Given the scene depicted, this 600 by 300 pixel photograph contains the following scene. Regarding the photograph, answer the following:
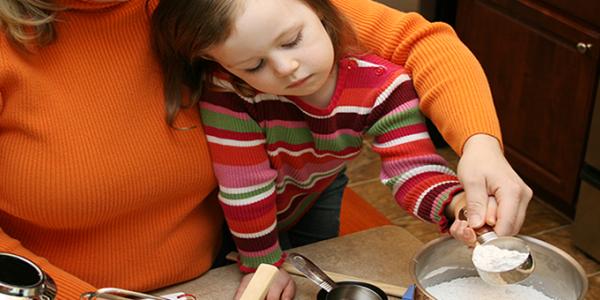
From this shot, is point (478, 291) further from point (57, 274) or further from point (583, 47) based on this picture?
point (583, 47)

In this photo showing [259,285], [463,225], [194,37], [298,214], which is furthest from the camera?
[298,214]

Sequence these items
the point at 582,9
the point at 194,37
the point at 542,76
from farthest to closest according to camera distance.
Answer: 1. the point at 542,76
2. the point at 582,9
3. the point at 194,37

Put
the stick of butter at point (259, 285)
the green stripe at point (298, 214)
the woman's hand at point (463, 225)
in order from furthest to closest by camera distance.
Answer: the green stripe at point (298, 214)
the woman's hand at point (463, 225)
the stick of butter at point (259, 285)

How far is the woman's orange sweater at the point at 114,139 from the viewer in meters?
1.07

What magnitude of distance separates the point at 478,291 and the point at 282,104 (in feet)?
1.13

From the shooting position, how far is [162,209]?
1.19 meters

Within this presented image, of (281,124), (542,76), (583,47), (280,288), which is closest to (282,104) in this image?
(281,124)

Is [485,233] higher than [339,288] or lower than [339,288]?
higher

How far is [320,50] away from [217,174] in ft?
0.75

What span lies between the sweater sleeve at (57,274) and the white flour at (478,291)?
0.40m

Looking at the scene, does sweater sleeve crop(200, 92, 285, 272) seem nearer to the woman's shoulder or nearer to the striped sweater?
the striped sweater

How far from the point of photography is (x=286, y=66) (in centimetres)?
104

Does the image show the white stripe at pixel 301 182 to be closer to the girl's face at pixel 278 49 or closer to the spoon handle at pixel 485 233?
the girl's face at pixel 278 49

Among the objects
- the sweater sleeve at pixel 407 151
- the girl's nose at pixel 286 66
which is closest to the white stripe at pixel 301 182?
the sweater sleeve at pixel 407 151
